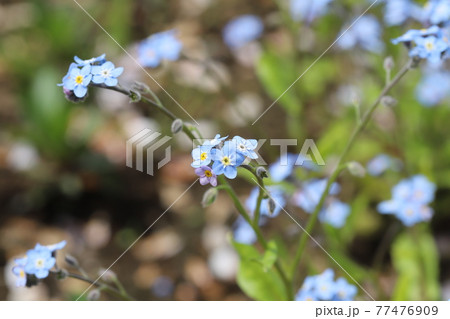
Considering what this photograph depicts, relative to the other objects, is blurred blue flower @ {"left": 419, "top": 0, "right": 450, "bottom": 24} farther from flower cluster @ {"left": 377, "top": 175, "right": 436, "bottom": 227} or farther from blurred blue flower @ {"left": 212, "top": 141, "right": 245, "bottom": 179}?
blurred blue flower @ {"left": 212, "top": 141, "right": 245, "bottom": 179}

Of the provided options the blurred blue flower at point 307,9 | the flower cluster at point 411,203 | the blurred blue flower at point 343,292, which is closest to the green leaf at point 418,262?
the flower cluster at point 411,203

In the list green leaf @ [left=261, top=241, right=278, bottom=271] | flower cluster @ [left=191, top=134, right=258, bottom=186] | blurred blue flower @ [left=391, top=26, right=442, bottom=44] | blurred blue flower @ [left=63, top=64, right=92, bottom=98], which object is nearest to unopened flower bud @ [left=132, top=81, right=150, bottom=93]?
blurred blue flower @ [left=63, top=64, right=92, bottom=98]

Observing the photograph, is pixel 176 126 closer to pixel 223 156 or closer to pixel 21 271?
pixel 223 156

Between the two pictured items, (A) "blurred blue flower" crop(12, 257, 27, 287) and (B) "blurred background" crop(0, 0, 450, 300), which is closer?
(A) "blurred blue flower" crop(12, 257, 27, 287)

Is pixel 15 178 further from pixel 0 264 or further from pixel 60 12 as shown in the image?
pixel 60 12

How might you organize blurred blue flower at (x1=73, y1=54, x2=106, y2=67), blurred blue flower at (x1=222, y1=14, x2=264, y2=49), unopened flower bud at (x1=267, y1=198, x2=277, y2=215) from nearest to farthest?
blurred blue flower at (x1=73, y1=54, x2=106, y2=67), unopened flower bud at (x1=267, y1=198, x2=277, y2=215), blurred blue flower at (x1=222, y1=14, x2=264, y2=49)

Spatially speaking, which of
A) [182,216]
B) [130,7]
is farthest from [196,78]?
[182,216]
